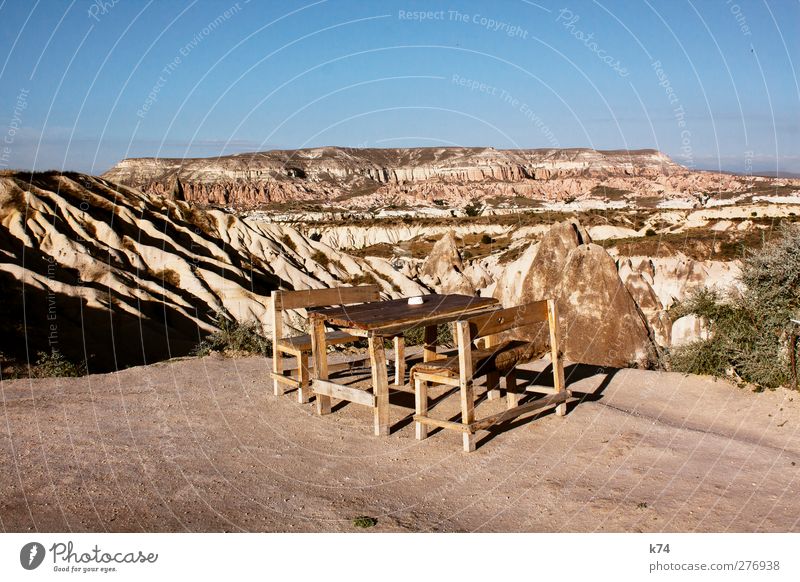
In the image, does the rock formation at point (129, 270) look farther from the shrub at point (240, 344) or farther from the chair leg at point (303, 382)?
the chair leg at point (303, 382)

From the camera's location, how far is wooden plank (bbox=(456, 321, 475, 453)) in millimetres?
6309

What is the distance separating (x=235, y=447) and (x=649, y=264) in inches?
539

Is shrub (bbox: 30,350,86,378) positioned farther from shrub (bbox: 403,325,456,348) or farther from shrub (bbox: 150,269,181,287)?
shrub (bbox: 150,269,181,287)

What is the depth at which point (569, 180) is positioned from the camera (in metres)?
89.0

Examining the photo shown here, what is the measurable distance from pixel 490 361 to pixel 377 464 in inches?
63.2

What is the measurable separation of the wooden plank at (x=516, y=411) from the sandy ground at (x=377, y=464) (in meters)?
0.26

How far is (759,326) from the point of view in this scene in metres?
9.27

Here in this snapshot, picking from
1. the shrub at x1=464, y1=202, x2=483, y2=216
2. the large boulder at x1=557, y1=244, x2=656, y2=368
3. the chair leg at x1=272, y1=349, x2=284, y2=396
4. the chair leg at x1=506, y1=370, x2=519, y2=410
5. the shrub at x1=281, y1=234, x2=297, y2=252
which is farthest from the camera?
the shrub at x1=464, y1=202, x2=483, y2=216

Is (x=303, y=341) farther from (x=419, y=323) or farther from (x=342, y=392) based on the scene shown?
(x=419, y=323)

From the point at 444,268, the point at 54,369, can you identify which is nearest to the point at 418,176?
the point at 444,268

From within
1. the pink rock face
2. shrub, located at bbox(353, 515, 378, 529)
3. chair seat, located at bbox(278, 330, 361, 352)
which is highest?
the pink rock face

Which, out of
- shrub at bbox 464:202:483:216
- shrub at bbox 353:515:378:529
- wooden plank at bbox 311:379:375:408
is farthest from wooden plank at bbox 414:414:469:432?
shrub at bbox 464:202:483:216

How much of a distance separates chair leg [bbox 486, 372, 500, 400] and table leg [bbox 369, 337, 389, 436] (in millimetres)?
1576

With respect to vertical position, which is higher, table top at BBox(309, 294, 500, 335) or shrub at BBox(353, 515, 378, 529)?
table top at BBox(309, 294, 500, 335)
